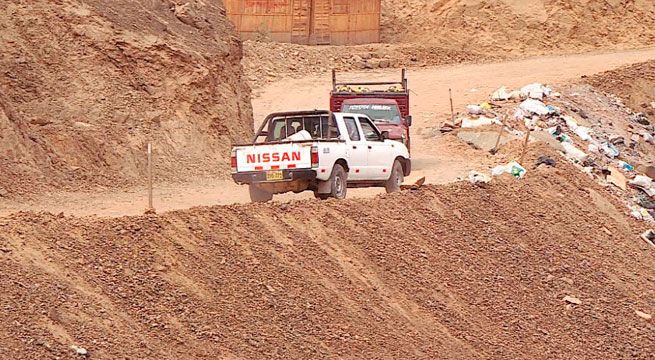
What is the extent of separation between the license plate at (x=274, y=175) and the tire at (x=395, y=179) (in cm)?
304

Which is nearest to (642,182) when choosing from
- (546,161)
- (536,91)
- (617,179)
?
(617,179)

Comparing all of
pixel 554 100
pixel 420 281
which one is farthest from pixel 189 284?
pixel 554 100

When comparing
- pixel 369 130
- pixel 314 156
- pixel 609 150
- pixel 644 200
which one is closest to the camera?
pixel 314 156

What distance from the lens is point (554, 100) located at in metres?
38.5

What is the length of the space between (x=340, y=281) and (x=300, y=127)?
487cm

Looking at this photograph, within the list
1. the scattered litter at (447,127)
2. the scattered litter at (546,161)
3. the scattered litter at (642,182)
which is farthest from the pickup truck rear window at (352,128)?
the scattered litter at (447,127)

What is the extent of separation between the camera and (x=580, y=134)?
3481 centimetres

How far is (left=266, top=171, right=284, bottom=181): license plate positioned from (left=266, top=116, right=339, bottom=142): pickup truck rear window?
1.41m

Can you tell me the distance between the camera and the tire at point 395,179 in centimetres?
2306

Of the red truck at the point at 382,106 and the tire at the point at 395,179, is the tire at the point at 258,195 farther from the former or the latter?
the red truck at the point at 382,106

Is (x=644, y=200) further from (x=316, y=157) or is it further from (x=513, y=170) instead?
(x=316, y=157)

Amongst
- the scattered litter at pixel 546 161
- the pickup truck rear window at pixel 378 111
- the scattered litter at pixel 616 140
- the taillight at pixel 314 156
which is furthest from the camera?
the scattered litter at pixel 616 140

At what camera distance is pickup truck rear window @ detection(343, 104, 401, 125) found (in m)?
30.7

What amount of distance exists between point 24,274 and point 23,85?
10.0 meters
